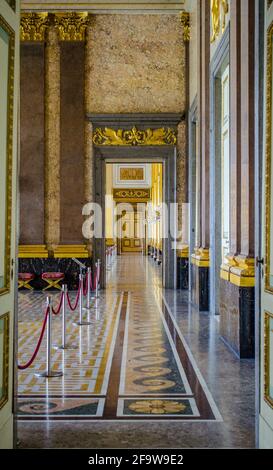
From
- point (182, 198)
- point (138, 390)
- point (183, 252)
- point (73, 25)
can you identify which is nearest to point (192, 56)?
point (73, 25)

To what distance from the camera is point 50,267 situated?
14.6 m

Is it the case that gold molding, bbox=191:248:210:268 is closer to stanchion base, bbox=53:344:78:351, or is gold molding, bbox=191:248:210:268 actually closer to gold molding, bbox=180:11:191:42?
stanchion base, bbox=53:344:78:351

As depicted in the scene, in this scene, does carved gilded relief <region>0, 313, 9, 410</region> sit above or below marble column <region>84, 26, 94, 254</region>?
below

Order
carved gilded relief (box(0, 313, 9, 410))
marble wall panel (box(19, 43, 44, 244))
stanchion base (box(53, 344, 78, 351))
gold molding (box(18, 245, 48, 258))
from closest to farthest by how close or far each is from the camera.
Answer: carved gilded relief (box(0, 313, 9, 410)) < stanchion base (box(53, 344, 78, 351)) < gold molding (box(18, 245, 48, 258)) < marble wall panel (box(19, 43, 44, 244))

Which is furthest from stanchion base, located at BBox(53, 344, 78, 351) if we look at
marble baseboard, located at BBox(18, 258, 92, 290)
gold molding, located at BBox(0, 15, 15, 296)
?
marble baseboard, located at BBox(18, 258, 92, 290)

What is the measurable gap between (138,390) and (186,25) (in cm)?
1134

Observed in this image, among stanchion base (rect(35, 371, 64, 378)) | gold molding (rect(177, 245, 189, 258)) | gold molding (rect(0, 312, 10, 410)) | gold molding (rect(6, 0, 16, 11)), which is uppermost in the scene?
gold molding (rect(6, 0, 16, 11))

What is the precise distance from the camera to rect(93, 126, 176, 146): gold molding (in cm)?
1476

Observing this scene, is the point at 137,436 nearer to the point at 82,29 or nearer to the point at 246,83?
the point at 246,83

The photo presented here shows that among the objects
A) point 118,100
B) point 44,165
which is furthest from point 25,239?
point 118,100

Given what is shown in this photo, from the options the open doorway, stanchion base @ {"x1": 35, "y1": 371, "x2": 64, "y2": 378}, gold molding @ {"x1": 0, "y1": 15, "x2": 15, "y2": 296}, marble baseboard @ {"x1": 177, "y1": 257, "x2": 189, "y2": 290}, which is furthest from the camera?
the open doorway

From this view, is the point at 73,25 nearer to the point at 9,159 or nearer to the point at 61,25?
the point at 61,25

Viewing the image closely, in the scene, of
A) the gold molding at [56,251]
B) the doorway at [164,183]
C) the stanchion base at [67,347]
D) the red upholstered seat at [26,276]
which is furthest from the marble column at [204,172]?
the red upholstered seat at [26,276]

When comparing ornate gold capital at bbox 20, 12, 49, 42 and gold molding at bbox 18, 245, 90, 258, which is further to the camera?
ornate gold capital at bbox 20, 12, 49, 42
